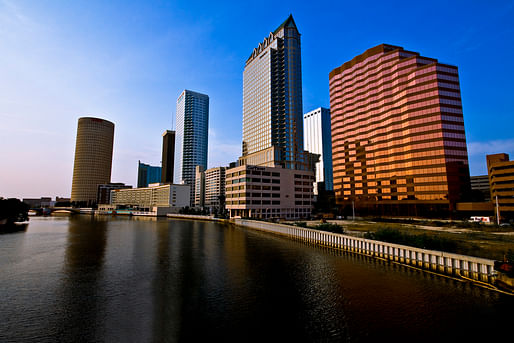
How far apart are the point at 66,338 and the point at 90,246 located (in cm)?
5174

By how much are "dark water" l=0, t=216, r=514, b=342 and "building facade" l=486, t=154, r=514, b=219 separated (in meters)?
103

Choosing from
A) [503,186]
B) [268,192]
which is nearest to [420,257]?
[503,186]

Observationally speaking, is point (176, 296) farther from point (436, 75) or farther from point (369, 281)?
point (436, 75)

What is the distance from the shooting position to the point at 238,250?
5762cm

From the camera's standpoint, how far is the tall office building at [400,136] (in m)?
119

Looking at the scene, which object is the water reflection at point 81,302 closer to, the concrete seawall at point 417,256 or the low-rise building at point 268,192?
the concrete seawall at point 417,256

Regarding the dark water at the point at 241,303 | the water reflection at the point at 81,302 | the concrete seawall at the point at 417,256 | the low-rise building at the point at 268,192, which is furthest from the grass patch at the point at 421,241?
the low-rise building at the point at 268,192

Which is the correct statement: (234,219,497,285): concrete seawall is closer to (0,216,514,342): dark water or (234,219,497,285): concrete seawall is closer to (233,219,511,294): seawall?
(233,219,511,294): seawall

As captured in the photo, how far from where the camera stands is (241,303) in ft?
87.9

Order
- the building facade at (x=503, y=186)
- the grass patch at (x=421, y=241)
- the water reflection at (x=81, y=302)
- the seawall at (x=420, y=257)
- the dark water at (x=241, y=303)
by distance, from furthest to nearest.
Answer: the building facade at (x=503, y=186) → the grass patch at (x=421, y=241) → the seawall at (x=420, y=257) → the water reflection at (x=81, y=302) → the dark water at (x=241, y=303)

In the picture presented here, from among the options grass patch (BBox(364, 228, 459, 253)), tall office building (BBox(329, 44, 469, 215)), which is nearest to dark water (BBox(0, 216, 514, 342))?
grass patch (BBox(364, 228, 459, 253))

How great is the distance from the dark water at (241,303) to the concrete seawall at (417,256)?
8.73ft

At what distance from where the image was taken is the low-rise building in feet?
468

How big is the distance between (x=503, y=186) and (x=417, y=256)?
345 feet
